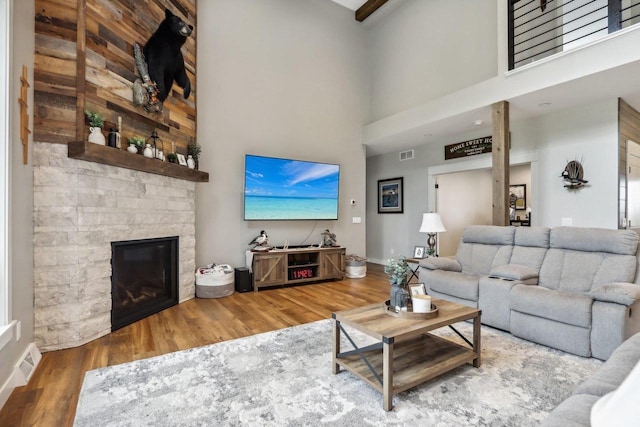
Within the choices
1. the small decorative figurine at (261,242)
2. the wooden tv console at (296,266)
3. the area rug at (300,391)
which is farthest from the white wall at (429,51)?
the area rug at (300,391)

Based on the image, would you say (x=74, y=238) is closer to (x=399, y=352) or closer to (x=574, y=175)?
(x=399, y=352)

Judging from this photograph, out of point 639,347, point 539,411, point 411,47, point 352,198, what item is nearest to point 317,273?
point 352,198

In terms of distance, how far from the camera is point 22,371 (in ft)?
6.94

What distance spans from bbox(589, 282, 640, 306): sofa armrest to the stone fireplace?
4090 millimetres

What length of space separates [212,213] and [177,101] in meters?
1.58

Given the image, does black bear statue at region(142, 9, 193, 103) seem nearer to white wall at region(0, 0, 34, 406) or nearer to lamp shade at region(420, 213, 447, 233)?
white wall at region(0, 0, 34, 406)

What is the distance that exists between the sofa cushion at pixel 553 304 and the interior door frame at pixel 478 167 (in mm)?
2397

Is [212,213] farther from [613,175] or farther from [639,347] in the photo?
[613,175]

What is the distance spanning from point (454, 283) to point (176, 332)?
110 inches

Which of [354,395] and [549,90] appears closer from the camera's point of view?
[354,395]

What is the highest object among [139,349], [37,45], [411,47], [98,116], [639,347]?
[411,47]

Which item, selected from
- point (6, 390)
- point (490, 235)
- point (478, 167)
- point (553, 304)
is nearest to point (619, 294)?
point (553, 304)

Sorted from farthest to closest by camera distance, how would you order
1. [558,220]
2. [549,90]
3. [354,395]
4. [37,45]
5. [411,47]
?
[411,47]
[558,220]
[549,90]
[37,45]
[354,395]

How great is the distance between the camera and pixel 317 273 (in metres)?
5.14
